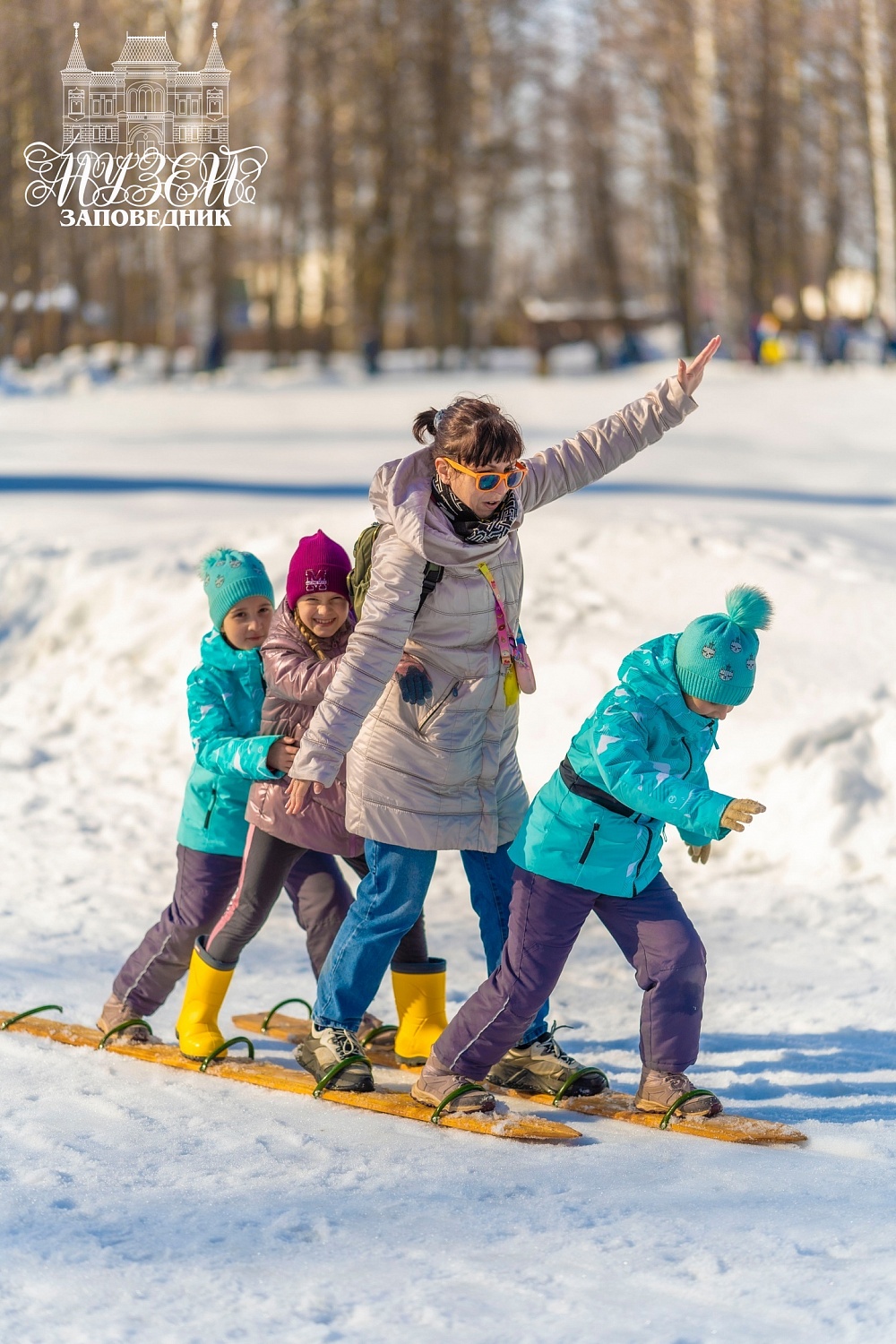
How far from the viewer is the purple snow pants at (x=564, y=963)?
3.46 meters

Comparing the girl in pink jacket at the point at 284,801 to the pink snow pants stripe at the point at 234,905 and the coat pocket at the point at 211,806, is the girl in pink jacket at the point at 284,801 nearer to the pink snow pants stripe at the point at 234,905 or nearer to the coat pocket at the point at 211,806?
the pink snow pants stripe at the point at 234,905

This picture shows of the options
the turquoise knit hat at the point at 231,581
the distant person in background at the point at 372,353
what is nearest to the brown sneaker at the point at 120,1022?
the turquoise knit hat at the point at 231,581

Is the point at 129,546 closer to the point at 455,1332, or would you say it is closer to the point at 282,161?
the point at 455,1332

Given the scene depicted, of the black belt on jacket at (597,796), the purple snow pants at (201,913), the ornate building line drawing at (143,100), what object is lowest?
the purple snow pants at (201,913)

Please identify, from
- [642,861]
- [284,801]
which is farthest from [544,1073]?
[284,801]

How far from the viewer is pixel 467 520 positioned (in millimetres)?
3410

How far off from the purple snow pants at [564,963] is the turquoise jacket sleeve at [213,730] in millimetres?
813

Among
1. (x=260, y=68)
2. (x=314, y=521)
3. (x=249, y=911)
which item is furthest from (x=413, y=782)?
(x=260, y=68)

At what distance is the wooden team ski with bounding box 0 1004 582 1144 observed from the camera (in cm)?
350

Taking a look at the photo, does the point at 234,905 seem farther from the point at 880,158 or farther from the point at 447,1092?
the point at 880,158

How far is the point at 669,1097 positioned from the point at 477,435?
1.65 metres

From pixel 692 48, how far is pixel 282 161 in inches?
355

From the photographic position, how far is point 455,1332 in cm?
249

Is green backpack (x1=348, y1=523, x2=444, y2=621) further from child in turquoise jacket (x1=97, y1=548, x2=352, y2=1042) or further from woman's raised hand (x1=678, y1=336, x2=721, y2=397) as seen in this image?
woman's raised hand (x1=678, y1=336, x2=721, y2=397)
